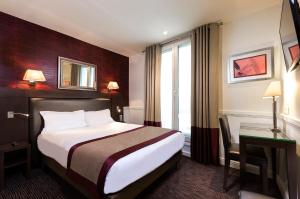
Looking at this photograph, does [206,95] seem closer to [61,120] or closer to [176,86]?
Answer: [176,86]

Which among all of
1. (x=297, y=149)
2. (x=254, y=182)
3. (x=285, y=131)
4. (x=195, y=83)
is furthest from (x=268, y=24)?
(x=254, y=182)

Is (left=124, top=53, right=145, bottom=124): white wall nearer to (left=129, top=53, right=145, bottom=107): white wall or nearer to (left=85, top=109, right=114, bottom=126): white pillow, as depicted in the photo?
(left=129, top=53, right=145, bottom=107): white wall

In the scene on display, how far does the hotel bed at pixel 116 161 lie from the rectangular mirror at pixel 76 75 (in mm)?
401

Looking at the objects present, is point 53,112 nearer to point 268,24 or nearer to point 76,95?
point 76,95

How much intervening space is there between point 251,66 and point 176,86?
155 cm

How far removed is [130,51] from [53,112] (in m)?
2.56

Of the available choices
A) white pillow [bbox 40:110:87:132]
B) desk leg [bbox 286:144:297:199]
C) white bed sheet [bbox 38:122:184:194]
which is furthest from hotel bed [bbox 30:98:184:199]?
desk leg [bbox 286:144:297:199]

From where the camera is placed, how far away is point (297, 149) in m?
1.58

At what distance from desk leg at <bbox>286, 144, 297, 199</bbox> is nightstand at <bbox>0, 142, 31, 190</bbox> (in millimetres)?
3336

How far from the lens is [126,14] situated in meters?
2.59

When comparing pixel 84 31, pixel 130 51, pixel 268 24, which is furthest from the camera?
pixel 130 51

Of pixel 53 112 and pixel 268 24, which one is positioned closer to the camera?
pixel 268 24

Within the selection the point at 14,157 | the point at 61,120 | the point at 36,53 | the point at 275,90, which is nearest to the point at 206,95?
the point at 275,90

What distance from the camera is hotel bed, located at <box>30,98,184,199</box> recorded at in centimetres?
142
